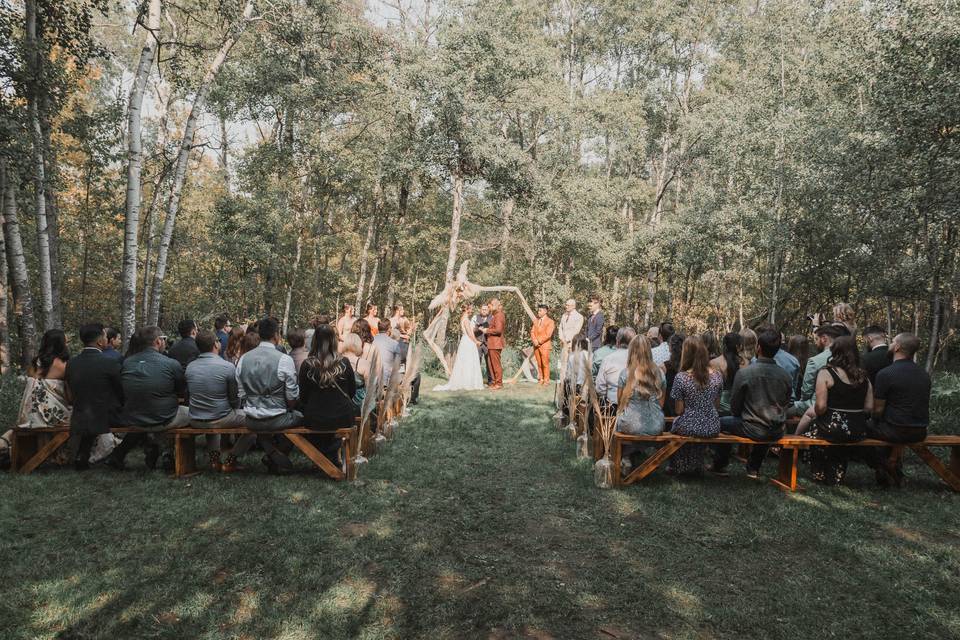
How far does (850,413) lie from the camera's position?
18.4 feet

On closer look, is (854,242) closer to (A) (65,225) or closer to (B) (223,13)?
(B) (223,13)

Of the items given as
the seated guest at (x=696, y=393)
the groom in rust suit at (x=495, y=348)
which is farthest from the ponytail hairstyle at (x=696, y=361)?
the groom in rust suit at (x=495, y=348)

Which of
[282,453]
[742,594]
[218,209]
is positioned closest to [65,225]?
[218,209]

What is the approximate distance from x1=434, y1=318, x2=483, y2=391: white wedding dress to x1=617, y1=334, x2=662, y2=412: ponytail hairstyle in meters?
6.92

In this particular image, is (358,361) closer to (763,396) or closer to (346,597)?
(346,597)

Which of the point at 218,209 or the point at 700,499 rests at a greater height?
the point at 218,209

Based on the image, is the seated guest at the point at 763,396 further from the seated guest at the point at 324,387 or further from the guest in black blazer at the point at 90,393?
the guest in black blazer at the point at 90,393

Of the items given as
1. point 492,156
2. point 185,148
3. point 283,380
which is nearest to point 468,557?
point 283,380

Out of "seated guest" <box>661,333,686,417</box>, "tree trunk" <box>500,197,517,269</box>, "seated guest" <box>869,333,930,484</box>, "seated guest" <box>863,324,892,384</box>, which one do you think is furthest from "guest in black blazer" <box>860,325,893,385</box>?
"tree trunk" <box>500,197,517,269</box>

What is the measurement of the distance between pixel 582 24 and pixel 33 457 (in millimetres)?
32036

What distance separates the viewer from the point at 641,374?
575cm

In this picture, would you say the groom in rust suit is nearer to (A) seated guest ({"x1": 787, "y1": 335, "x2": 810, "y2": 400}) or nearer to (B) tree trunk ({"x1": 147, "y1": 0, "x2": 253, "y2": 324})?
(A) seated guest ({"x1": 787, "y1": 335, "x2": 810, "y2": 400})

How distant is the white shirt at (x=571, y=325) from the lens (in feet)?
41.9

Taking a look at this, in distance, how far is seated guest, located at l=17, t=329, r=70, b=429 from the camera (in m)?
5.73
